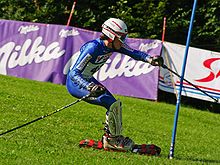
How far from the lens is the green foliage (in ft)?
76.7

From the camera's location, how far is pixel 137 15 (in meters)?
24.2

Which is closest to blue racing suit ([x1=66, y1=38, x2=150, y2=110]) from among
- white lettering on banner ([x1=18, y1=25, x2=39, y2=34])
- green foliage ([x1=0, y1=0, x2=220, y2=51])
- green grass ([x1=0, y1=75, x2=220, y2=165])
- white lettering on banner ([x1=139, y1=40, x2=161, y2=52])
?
green grass ([x1=0, y1=75, x2=220, y2=165])

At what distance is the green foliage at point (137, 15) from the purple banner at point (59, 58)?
3098 millimetres

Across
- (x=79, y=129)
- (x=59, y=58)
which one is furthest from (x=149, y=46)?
(x=79, y=129)

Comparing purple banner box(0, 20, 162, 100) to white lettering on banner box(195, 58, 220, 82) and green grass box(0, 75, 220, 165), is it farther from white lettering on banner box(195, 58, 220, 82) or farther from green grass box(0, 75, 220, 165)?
white lettering on banner box(195, 58, 220, 82)

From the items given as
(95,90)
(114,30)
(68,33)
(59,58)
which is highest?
(114,30)

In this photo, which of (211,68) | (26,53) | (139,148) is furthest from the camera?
(26,53)

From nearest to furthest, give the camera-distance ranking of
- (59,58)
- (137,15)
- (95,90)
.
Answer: (95,90), (59,58), (137,15)

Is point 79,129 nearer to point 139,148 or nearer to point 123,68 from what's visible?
point 139,148

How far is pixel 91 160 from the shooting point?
316 inches

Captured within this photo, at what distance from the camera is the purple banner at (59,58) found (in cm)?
1855

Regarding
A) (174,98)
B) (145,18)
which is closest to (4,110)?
(174,98)

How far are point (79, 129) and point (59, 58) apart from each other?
8554 mm

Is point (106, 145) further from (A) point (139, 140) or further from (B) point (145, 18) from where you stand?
(B) point (145, 18)
